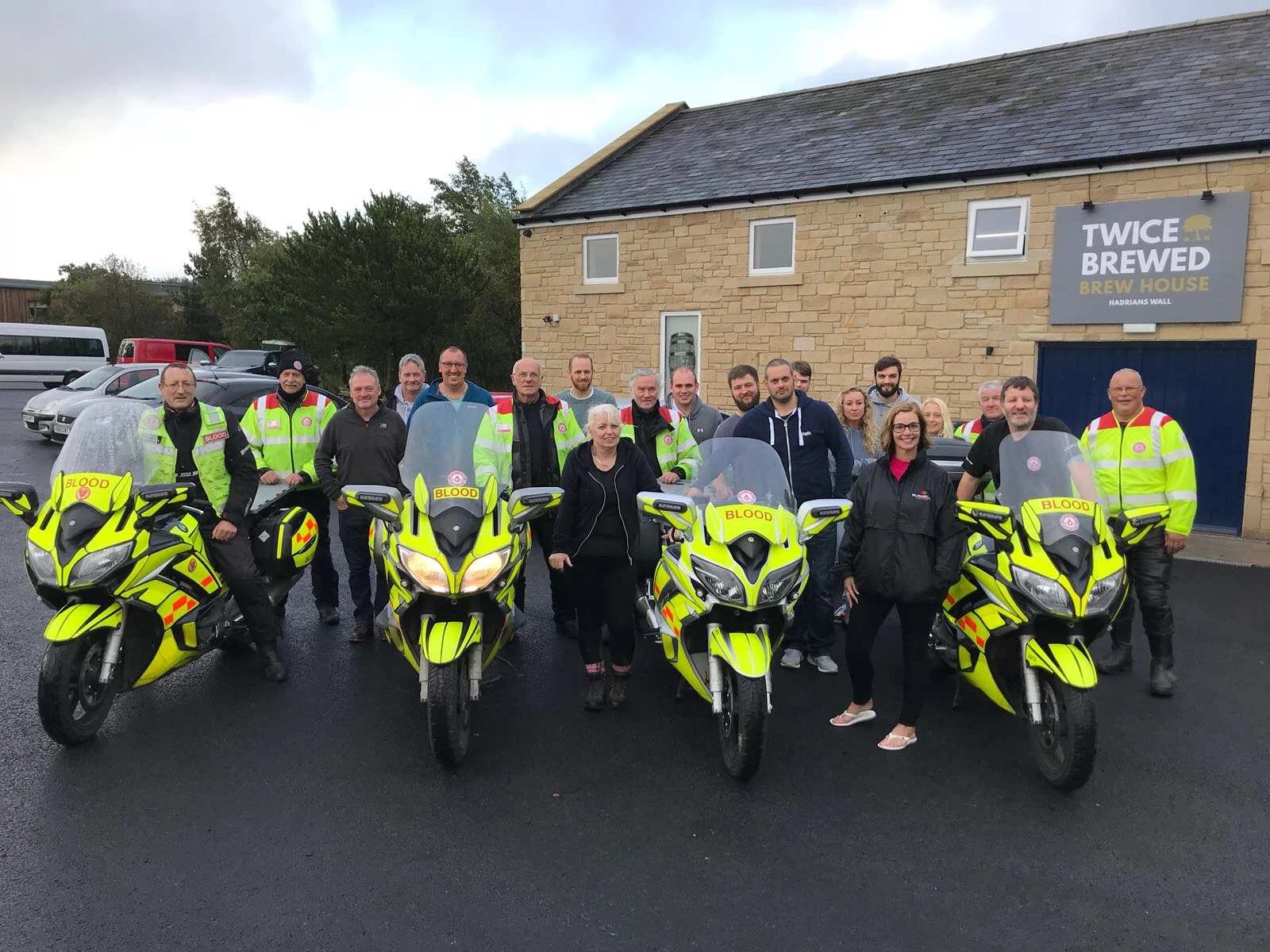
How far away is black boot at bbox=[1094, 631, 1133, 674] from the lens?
5.29 meters

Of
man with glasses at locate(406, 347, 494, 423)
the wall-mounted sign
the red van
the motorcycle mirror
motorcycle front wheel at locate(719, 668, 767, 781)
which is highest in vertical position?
the wall-mounted sign

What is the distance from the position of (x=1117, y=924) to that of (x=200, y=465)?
4878mm

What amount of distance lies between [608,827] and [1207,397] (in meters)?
9.83

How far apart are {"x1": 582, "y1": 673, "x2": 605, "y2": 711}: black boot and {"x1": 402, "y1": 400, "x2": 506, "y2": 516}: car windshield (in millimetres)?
1220

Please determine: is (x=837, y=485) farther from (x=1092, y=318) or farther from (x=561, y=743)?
(x=1092, y=318)

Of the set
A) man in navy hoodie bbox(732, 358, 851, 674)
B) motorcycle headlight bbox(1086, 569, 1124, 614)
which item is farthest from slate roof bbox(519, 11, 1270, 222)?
motorcycle headlight bbox(1086, 569, 1124, 614)

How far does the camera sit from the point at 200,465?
477cm

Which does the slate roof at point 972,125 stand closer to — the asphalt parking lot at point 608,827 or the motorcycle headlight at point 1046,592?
the asphalt parking lot at point 608,827

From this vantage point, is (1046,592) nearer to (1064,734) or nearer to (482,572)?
(1064,734)

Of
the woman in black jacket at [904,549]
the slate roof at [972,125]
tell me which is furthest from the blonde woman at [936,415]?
the slate roof at [972,125]

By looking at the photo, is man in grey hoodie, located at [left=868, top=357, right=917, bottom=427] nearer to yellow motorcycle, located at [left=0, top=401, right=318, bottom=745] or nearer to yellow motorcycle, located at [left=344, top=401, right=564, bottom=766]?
yellow motorcycle, located at [left=344, top=401, right=564, bottom=766]

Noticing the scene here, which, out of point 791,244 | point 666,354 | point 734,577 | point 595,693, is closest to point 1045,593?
point 734,577

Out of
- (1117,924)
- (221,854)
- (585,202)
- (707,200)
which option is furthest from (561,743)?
(585,202)

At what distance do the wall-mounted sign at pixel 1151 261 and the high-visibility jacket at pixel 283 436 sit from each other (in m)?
9.39
